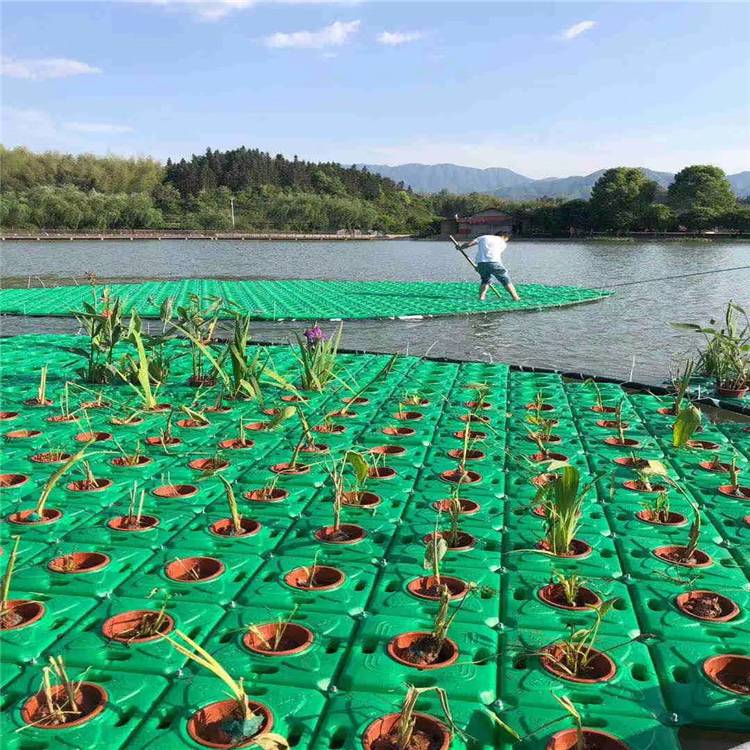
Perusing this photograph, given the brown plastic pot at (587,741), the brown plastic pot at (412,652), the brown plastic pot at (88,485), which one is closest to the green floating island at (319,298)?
the brown plastic pot at (88,485)

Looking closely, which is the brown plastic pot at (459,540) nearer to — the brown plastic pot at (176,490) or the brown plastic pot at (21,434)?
the brown plastic pot at (176,490)

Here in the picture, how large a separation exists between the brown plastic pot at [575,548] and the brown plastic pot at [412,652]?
758 mm

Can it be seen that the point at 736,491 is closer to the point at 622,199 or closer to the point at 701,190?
the point at 622,199

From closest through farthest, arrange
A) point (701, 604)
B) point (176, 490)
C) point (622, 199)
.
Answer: point (701, 604) → point (176, 490) → point (622, 199)

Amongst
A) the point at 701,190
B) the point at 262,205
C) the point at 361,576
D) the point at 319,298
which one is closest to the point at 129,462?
the point at 361,576

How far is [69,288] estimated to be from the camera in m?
14.0

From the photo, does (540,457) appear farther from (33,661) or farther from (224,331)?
(224,331)

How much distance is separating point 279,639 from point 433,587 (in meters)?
0.60

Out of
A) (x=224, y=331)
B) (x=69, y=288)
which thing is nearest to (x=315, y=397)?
(x=224, y=331)

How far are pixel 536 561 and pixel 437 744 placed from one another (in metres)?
1.09

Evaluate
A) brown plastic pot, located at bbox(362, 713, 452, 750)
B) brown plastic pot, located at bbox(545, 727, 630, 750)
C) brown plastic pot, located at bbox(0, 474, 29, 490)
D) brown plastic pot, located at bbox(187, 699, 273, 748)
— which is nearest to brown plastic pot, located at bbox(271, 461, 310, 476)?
brown plastic pot, located at bbox(0, 474, 29, 490)

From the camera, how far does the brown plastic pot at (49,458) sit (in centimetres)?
370

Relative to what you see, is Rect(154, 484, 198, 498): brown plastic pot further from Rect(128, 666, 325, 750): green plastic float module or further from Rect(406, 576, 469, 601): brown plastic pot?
Rect(128, 666, 325, 750): green plastic float module

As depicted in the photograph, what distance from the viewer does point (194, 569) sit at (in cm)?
263
